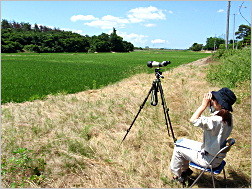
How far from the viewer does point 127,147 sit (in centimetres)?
349

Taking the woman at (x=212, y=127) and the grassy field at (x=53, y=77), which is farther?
the grassy field at (x=53, y=77)

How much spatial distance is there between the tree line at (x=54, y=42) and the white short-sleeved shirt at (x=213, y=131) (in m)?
50.7

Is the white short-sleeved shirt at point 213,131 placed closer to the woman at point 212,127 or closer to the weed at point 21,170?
the woman at point 212,127

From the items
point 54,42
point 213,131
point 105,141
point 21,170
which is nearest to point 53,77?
point 105,141

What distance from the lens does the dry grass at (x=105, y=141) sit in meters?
2.75

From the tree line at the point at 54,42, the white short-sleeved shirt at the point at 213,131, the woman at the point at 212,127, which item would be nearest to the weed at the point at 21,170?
the woman at the point at 212,127

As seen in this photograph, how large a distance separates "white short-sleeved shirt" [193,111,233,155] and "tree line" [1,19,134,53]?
1997 inches

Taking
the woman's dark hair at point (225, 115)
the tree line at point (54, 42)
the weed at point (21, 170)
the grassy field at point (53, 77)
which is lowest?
the weed at point (21, 170)

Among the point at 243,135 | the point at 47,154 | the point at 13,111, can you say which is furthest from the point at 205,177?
the point at 13,111

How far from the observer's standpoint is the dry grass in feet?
9.03

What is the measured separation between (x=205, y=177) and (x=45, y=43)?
209 feet

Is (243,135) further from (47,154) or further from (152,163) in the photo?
(47,154)

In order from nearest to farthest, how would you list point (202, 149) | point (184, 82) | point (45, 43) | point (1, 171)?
point (202, 149), point (1, 171), point (184, 82), point (45, 43)

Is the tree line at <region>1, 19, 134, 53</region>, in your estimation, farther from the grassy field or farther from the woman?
the woman
